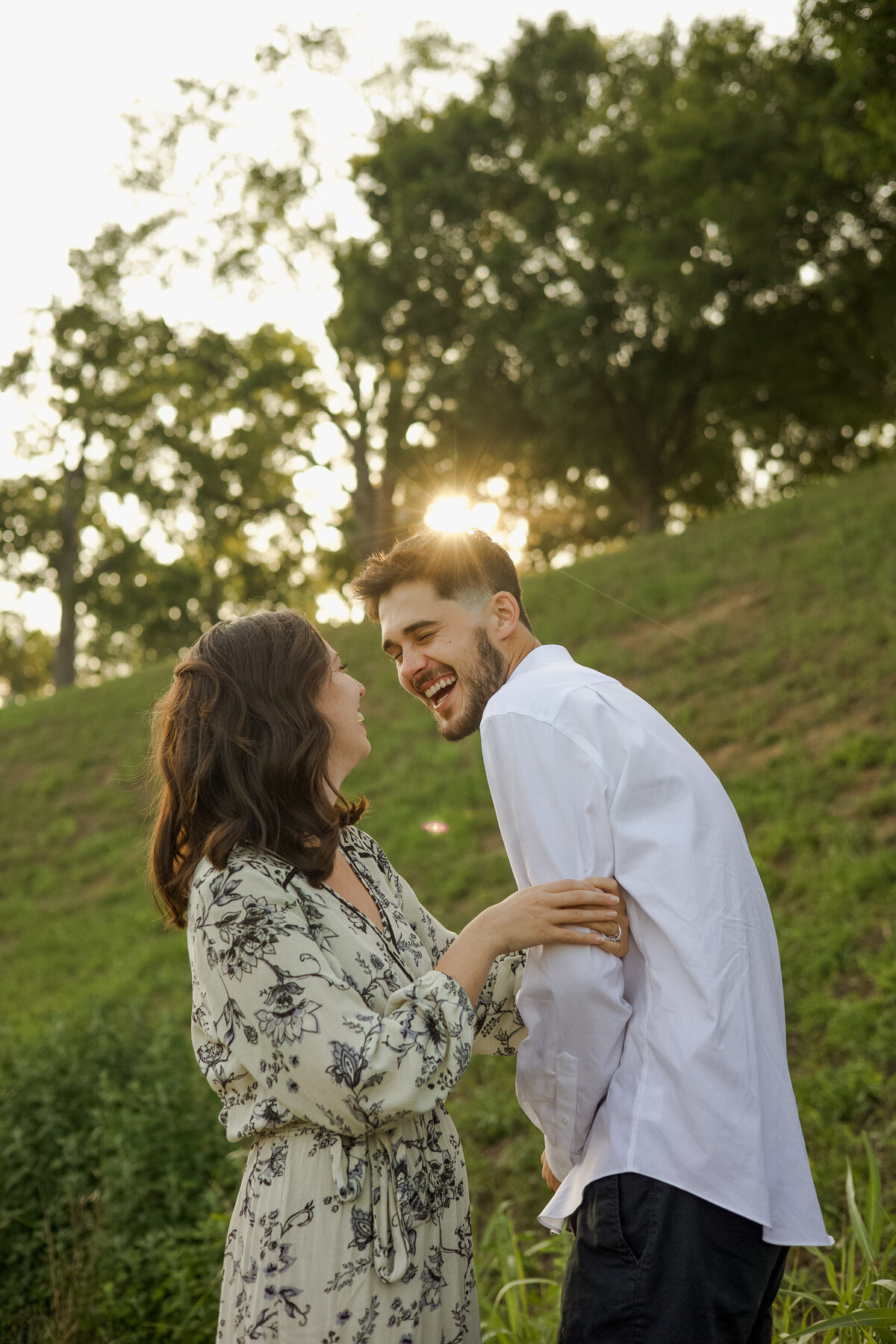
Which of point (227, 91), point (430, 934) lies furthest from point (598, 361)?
point (430, 934)

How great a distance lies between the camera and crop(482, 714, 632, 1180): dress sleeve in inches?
79.4

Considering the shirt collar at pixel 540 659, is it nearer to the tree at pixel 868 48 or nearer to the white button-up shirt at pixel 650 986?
the white button-up shirt at pixel 650 986

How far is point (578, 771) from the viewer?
207 centimetres

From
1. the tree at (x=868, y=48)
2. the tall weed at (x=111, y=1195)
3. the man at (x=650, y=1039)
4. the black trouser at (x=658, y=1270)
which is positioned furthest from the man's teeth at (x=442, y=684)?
the tree at (x=868, y=48)

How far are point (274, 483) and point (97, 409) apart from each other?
5178 millimetres

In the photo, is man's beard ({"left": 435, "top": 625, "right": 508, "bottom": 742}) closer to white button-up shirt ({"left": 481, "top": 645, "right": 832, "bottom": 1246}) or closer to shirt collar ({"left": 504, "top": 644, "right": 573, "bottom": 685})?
shirt collar ({"left": 504, "top": 644, "right": 573, "bottom": 685})

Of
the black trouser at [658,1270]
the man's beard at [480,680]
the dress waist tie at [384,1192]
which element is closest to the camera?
the black trouser at [658,1270]

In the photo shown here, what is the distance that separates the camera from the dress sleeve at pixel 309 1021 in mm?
1958

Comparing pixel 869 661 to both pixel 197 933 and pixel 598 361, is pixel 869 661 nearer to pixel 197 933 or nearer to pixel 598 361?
pixel 197 933

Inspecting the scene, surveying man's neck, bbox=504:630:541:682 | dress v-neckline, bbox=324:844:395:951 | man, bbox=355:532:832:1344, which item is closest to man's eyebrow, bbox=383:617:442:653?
man's neck, bbox=504:630:541:682

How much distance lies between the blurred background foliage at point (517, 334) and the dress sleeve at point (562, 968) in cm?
1679

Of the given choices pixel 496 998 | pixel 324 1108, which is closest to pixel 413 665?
pixel 496 998

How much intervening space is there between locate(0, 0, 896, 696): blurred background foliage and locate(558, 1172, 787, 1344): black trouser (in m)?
17.2

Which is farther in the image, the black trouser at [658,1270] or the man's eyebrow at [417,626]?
the man's eyebrow at [417,626]
